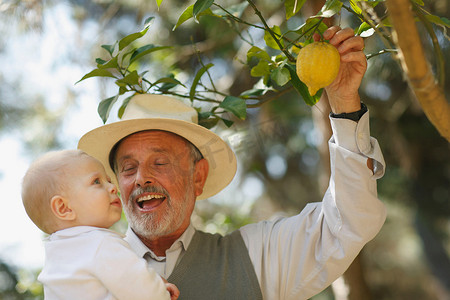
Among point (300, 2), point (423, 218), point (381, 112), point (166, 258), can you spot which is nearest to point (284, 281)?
point (166, 258)

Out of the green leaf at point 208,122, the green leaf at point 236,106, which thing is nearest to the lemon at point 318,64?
the green leaf at point 236,106

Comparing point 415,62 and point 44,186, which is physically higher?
point 415,62

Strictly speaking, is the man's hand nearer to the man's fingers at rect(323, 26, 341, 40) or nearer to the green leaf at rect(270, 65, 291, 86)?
the man's fingers at rect(323, 26, 341, 40)

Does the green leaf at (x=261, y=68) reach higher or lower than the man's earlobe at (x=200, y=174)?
higher

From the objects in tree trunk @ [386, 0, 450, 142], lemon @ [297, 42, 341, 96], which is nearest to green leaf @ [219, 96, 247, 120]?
lemon @ [297, 42, 341, 96]

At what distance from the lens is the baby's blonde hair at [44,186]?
1869 mm

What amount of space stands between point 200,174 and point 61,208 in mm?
930

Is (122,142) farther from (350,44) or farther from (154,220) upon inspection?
(350,44)

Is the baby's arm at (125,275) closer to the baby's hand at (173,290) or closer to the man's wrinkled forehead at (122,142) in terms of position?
the baby's hand at (173,290)

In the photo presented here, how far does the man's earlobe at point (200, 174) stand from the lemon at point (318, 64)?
112 centimetres

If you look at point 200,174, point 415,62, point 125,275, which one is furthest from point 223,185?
point 415,62

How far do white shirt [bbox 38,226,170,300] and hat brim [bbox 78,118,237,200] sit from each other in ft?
2.47

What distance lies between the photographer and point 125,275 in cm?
174

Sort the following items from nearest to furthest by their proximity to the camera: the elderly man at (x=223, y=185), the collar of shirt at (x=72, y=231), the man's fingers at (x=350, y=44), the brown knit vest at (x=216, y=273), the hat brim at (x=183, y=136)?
the man's fingers at (x=350, y=44) → the collar of shirt at (x=72, y=231) → the elderly man at (x=223, y=185) → the brown knit vest at (x=216, y=273) → the hat brim at (x=183, y=136)
